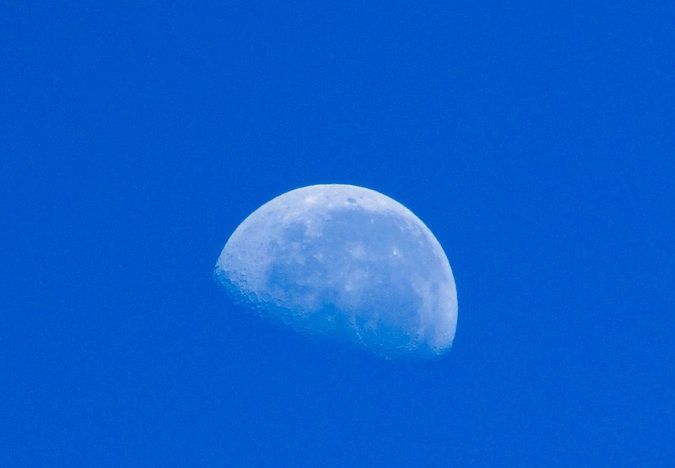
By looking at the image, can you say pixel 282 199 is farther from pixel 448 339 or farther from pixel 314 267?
pixel 448 339

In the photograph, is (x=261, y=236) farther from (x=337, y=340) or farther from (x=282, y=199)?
(x=337, y=340)

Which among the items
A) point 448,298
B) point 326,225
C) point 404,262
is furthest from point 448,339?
point 326,225

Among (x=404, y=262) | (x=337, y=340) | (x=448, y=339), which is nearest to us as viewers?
(x=337, y=340)

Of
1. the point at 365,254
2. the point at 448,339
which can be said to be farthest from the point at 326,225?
the point at 448,339

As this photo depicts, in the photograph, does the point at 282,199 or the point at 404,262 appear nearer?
the point at 404,262

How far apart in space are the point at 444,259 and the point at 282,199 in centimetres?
225

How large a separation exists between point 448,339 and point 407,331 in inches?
46.1

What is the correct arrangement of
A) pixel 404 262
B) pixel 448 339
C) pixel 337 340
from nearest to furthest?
1. pixel 337 340
2. pixel 404 262
3. pixel 448 339

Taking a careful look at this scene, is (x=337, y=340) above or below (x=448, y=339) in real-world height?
below

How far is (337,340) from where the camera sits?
10867 mm

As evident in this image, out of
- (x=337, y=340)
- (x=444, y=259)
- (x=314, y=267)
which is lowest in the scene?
(x=337, y=340)

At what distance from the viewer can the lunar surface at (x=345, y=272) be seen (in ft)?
36.1

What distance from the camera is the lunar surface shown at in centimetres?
1101

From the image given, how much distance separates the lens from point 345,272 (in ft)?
36.6
